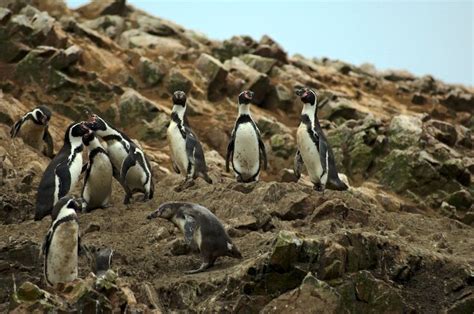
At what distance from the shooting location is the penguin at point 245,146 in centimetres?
1678

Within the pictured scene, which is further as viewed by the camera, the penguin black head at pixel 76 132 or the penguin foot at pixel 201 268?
the penguin black head at pixel 76 132

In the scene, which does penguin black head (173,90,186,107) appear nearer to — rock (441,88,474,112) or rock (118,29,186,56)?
rock (118,29,186,56)

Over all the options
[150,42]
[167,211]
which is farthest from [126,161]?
[150,42]

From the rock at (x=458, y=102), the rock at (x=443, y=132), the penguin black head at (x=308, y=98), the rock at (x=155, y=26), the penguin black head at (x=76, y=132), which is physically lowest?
the penguin black head at (x=76, y=132)

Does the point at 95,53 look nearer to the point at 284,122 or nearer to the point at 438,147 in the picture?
the point at 284,122

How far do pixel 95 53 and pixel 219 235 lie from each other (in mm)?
18736

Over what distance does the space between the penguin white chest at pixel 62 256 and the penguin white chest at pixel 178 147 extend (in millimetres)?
6036

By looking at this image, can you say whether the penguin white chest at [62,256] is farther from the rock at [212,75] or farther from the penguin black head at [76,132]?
the rock at [212,75]

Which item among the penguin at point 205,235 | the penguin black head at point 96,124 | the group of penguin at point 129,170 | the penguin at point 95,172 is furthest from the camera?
the penguin black head at point 96,124

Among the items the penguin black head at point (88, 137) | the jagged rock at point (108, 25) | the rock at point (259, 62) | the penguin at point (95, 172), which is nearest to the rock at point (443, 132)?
the rock at point (259, 62)

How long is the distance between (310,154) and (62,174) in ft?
15.1

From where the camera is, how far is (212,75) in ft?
97.2

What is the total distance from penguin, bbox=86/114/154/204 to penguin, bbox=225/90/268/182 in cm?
205

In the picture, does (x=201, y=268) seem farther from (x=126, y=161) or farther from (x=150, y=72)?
(x=150, y=72)
